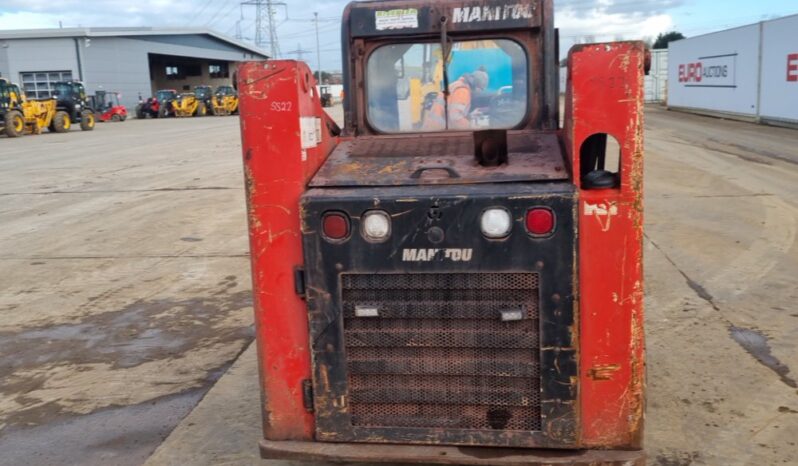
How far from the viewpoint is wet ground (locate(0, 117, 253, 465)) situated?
443cm

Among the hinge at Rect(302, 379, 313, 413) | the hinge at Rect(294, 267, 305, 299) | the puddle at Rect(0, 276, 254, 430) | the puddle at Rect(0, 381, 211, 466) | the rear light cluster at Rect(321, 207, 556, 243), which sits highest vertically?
the rear light cluster at Rect(321, 207, 556, 243)

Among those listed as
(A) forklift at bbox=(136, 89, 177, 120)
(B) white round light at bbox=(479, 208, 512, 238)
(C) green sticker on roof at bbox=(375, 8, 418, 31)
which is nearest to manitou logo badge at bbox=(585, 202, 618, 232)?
(B) white round light at bbox=(479, 208, 512, 238)


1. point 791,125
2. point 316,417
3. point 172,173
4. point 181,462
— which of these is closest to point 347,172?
point 316,417

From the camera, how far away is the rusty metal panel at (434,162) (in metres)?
3.04

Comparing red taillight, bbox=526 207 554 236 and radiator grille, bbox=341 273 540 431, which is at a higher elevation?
red taillight, bbox=526 207 554 236

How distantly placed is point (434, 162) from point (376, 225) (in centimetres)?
53

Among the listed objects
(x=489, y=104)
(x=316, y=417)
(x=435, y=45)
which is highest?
(x=435, y=45)

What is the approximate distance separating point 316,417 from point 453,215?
1.05 m

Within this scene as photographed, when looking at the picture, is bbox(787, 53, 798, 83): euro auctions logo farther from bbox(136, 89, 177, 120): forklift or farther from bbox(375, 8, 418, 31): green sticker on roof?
bbox(136, 89, 177, 120): forklift

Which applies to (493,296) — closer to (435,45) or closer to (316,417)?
(316,417)

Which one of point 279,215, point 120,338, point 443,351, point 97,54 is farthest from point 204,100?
point 443,351

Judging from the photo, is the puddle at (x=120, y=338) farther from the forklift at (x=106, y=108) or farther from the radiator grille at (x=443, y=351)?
the forklift at (x=106, y=108)

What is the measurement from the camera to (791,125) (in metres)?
22.9

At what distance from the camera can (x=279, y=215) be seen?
3021 millimetres
